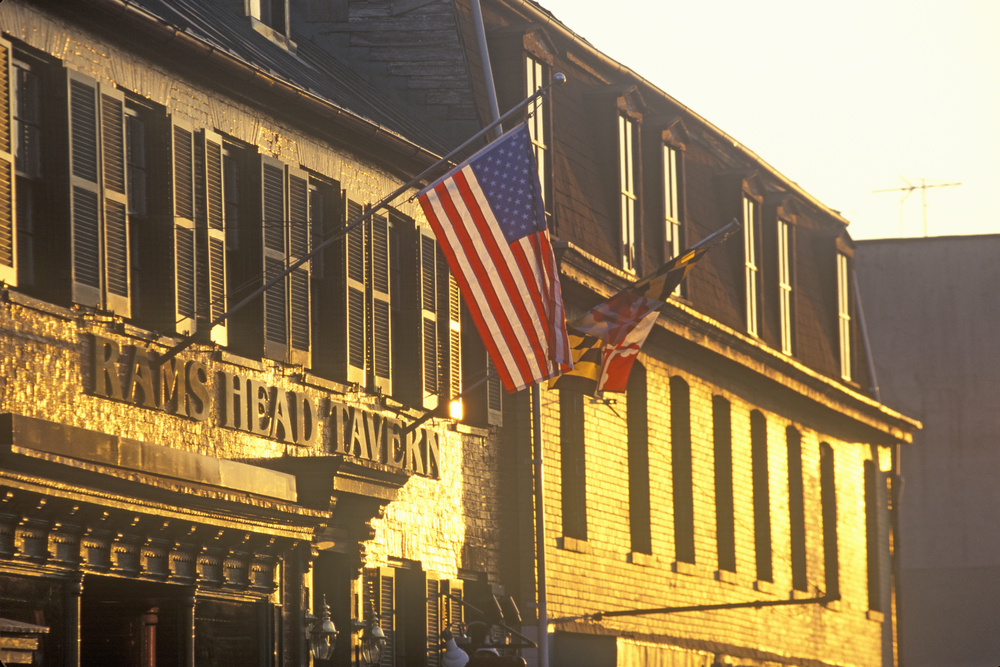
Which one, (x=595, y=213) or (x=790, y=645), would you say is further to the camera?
(x=790, y=645)

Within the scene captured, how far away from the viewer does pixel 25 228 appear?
14.7m

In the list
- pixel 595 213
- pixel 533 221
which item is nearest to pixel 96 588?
pixel 533 221

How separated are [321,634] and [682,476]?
1025 centimetres

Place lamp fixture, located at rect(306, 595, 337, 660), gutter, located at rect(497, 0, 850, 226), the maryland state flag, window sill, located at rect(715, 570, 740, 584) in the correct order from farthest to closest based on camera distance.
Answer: window sill, located at rect(715, 570, 740, 584) → gutter, located at rect(497, 0, 850, 226) → the maryland state flag → lamp fixture, located at rect(306, 595, 337, 660)

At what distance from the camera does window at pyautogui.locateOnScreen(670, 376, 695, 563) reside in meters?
27.2

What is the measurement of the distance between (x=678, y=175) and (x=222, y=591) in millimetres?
13190

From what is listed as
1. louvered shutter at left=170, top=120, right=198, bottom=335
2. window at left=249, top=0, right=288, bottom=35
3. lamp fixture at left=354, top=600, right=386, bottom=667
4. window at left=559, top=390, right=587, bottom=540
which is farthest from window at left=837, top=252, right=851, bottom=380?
louvered shutter at left=170, top=120, right=198, bottom=335

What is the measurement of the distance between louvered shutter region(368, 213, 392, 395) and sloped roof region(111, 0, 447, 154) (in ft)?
3.72

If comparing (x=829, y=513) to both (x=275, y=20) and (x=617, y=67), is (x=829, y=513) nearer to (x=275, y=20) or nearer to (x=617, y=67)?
(x=617, y=67)

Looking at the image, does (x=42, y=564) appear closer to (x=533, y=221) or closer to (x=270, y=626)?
(x=270, y=626)

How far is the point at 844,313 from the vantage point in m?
34.7

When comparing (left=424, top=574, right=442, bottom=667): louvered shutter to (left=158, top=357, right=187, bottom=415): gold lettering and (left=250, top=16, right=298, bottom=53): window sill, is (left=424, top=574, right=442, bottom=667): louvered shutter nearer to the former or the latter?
(left=158, top=357, right=187, bottom=415): gold lettering

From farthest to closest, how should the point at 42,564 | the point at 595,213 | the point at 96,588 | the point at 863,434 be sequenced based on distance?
the point at 863,434
the point at 595,213
the point at 96,588
the point at 42,564

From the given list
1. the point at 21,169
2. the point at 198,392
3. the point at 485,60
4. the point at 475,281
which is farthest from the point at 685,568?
the point at 21,169
